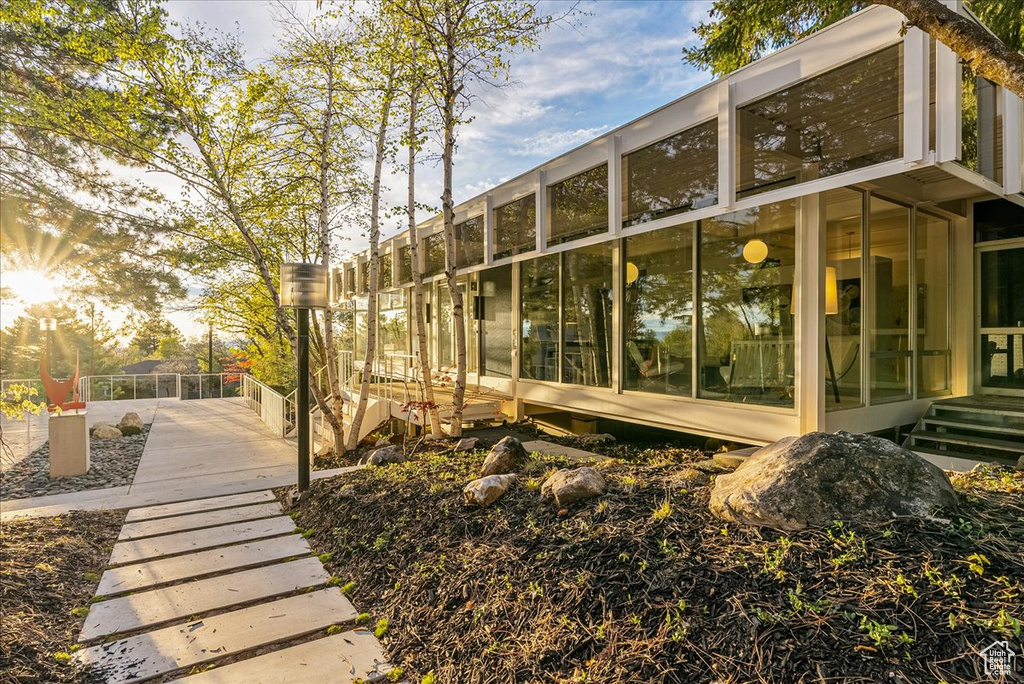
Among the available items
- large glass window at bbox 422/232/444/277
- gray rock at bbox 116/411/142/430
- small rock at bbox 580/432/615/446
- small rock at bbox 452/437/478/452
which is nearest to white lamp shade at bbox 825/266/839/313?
small rock at bbox 580/432/615/446

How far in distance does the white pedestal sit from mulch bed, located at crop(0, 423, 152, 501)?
0.13 m

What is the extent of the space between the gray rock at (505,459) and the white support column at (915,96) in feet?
11.4

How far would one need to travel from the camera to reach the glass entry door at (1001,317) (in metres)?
5.17

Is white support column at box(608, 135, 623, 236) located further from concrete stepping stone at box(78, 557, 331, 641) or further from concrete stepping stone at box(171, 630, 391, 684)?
concrete stepping stone at box(171, 630, 391, 684)

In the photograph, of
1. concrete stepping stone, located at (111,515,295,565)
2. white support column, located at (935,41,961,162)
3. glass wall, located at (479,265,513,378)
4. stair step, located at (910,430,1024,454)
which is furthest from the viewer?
glass wall, located at (479,265,513,378)

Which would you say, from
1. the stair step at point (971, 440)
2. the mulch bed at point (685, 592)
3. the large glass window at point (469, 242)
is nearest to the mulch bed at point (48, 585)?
the mulch bed at point (685, 592)

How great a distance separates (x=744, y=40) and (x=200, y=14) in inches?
326

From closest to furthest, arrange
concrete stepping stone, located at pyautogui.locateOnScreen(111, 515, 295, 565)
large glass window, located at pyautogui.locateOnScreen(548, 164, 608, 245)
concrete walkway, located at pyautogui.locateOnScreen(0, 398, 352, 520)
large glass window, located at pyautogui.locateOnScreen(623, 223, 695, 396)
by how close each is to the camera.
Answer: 1. concrete stepping stone, located at pyautogui.locateOnScreen(111, 515, 295, 565)
2. concrete walkway, located at pyautogui.locateOnScreen(0, 398, 352, 520)
3. large glass window, located at pyautogui.locateOnScreen(623, 223, 695, 396)
4. large glass window, located at pyautogui.locateOnScreen(548, 164, 608, 245)

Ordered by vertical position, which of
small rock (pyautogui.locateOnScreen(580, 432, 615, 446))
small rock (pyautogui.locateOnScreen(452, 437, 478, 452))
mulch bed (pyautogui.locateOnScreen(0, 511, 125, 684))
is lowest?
mulch bed (pyautogui.locateOnScreen(0, 511, 125, 684))

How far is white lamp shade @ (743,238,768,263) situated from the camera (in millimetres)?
4555

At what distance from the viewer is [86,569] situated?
312 centimetres

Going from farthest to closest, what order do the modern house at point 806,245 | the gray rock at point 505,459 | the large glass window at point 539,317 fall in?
the large glass window at point 539,317 → the gray rock at point 505,459 → the modern house at point 806,245

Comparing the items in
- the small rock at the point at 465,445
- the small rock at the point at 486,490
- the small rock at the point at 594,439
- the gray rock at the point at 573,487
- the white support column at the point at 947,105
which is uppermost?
the white support column at the point at 947,105

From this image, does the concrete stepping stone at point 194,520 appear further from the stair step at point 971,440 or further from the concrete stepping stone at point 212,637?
the stair step at point 971,440
